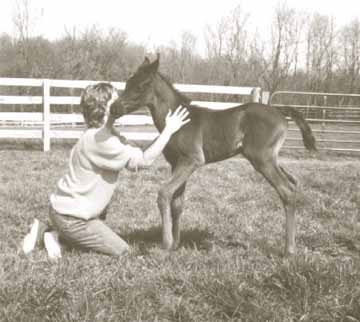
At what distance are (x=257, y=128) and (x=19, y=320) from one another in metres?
2.65

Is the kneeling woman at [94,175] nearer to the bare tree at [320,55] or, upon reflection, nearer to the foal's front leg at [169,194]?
the foal's front leg at [169,194]

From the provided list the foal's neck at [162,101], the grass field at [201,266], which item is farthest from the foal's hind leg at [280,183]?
the foal's neck at [162,101]

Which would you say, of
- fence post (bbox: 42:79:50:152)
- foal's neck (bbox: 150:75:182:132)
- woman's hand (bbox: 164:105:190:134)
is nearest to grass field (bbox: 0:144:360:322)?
woman's hand (bbox: 164:105:190:134)

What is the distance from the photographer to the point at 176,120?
4.50 metres

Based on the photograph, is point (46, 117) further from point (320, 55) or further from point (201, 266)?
point (320, 55)

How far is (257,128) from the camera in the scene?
475 cm

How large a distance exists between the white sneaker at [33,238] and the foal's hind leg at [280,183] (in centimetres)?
201

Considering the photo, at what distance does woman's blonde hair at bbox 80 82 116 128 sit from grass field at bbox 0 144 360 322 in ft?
3.83

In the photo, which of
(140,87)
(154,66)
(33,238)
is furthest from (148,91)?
(33,238)

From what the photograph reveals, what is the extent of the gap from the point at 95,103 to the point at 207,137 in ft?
3.41

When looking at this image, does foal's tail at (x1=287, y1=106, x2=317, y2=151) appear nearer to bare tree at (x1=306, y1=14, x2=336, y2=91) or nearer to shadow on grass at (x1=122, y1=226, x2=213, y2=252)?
shadow on grass at (x1=122, y1=226, x2=213, y2=252)

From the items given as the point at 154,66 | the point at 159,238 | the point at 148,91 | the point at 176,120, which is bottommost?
the point at 159,238

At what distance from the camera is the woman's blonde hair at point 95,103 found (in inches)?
175

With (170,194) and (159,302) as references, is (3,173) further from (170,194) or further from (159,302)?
(159,302)
